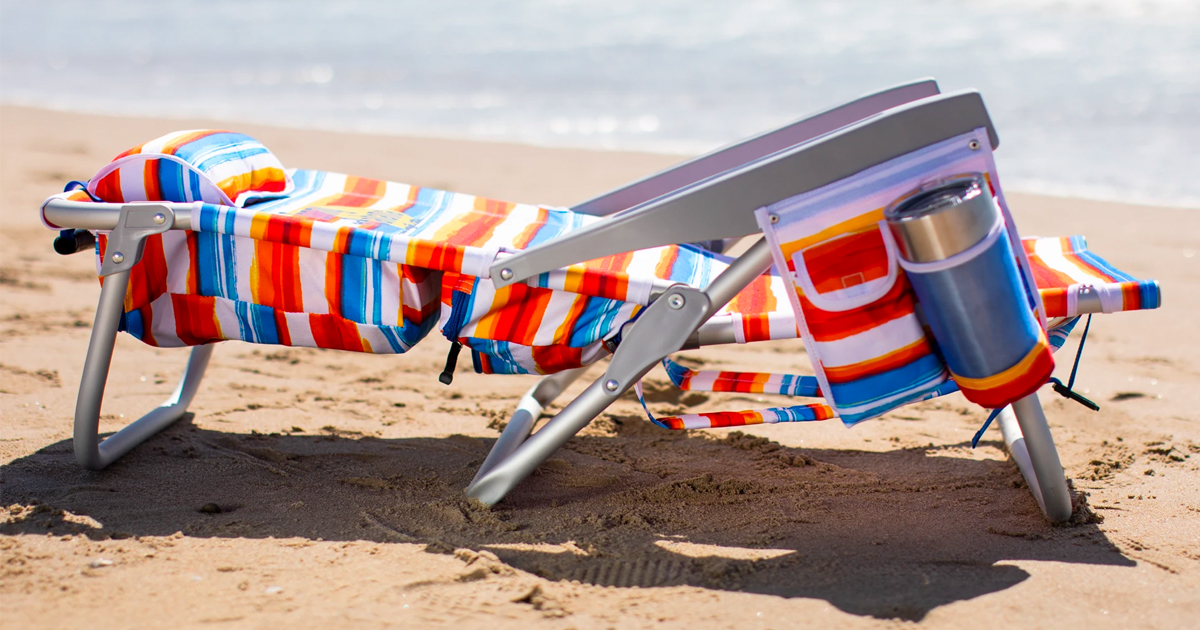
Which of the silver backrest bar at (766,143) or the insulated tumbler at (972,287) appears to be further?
the silver backrest bar at (766,143)

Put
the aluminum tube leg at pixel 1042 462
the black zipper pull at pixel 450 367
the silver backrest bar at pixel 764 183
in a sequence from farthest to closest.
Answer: the black zipper pull at pixel 450 367 → the aluminum tube leg at pixel 1042 462 → the silver backrest bar at pixel 764 183

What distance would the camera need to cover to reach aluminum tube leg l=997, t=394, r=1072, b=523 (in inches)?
82.4

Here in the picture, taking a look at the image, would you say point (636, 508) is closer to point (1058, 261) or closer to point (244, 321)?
point (244, 321)

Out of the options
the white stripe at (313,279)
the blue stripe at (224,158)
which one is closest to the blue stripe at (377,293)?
the white stripe at (313,279)

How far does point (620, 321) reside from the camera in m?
2.30

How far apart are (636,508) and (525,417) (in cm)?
44

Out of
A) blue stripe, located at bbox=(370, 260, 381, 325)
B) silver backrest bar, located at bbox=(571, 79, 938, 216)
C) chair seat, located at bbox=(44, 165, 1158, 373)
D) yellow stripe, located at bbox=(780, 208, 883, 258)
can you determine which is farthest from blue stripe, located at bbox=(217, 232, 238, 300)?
yellow stripe, located at bbox=(780, 208, 883, 258)

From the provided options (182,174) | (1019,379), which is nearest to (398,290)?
(182,174)

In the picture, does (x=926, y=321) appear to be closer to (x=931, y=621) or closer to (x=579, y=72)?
(x=931, y=621)

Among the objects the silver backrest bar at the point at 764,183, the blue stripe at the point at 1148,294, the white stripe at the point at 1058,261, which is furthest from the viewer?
the white stripe at the point at 1058,261

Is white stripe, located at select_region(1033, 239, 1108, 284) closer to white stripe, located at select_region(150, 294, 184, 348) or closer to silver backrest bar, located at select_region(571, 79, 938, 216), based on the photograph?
silver backrest bar, located at select_region(571, 79, 938, 216)

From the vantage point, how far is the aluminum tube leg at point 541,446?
7.30ft

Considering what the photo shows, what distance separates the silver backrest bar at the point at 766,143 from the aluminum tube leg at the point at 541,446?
0.82m

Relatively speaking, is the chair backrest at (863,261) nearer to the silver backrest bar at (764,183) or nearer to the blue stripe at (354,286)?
the silver backrest bar at (764,183)
